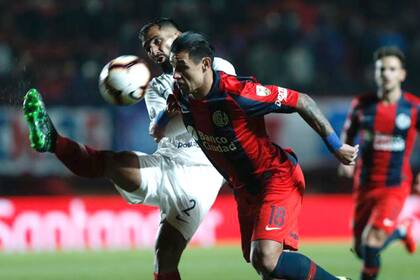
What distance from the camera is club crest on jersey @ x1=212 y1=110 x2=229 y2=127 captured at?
5770 mm

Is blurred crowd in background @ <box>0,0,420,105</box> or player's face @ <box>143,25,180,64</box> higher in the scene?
player's face @ <box>143,25,180,64</box>

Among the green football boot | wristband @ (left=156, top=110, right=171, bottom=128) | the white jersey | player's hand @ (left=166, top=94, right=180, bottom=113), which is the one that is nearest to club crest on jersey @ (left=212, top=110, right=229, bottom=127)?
player's hand @ (left=166, top=94, right=180, bottom=113)

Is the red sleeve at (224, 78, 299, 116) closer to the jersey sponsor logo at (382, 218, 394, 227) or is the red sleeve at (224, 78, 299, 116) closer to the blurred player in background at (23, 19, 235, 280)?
the blurred player in background at (23, 19, 235, 280)

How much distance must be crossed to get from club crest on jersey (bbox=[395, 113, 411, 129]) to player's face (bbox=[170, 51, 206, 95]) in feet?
12.1

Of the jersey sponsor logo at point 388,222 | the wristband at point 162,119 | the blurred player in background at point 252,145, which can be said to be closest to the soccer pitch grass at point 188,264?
the jersey sponsor logo at point 388,222

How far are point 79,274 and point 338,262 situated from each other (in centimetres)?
267

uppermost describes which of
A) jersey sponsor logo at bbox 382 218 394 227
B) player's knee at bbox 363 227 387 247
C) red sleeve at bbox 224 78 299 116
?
red sleeve at bbox 224 78 299 116

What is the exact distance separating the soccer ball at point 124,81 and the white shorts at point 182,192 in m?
0.39

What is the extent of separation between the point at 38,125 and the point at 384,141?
13.9 feet

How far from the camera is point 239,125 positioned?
5.82 meters

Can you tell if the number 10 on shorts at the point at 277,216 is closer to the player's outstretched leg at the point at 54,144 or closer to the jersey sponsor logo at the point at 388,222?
the player's outstretched leg at the point at 54,144

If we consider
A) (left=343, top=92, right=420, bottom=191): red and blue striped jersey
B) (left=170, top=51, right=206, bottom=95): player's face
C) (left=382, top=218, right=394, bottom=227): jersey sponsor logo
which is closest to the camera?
(left=170, top=51, right=206, bottom=95): player's face

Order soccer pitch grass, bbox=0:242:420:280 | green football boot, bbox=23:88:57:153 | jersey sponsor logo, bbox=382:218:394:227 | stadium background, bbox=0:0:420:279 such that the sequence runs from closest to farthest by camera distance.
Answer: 1. green football boot, bbox=23:88:57:153
2. jersey sponsor logo, bbox=382:218:394:227
3. soccer pitch grass, bbox=0:242:420:280
4. stadium background, bbox=0:0:420:279

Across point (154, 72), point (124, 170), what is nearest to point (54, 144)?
point (124, 170)
